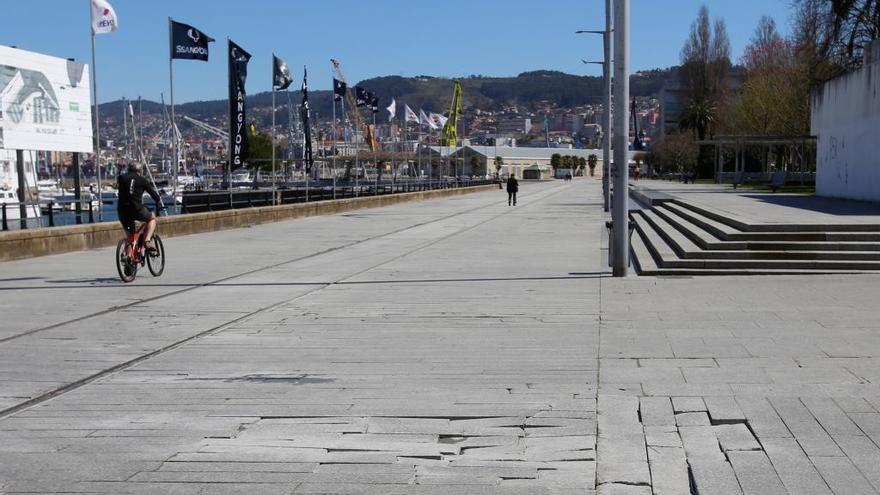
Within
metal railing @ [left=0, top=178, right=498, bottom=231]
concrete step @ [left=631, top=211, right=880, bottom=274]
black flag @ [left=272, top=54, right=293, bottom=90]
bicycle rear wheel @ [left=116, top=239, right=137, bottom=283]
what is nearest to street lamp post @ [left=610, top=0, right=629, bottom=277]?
concrete step @ [left=631, top=211, right=880, bottom=274]

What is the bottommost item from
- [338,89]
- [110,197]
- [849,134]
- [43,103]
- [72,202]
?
[110,197]

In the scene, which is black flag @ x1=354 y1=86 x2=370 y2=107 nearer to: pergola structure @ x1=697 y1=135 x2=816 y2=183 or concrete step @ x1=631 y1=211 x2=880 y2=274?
pergola structure @ x1=697 y1=135 x2=816 y2=183

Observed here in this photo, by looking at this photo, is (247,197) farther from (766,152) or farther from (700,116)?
(700,116)

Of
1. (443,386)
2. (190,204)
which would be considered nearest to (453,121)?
(190,204)

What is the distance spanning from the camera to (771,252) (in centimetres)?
1647

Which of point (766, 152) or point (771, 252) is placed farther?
point (766, 152)

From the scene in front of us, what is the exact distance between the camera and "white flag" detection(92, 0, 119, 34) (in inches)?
1037

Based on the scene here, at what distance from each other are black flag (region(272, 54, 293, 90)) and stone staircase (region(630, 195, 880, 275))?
87.7 ft

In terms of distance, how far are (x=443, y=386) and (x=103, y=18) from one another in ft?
71.2

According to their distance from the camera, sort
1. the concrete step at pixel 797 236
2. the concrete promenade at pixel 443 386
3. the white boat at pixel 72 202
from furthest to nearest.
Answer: the white boat at pixel 72 202
the concrete step at pixel 797 236
the concrete promenade at pixel 443 386

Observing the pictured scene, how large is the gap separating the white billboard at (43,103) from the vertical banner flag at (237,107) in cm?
840

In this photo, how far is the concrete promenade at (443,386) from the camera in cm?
566

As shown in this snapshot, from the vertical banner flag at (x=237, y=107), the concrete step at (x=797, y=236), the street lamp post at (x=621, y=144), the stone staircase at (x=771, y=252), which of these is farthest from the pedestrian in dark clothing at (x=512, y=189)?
the street lamp post at (x=621, y=144)

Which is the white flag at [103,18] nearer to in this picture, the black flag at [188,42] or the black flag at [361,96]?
the black flag at [188,42]
